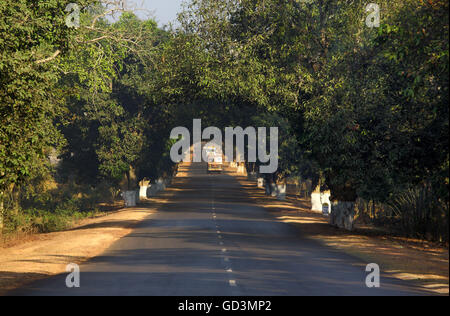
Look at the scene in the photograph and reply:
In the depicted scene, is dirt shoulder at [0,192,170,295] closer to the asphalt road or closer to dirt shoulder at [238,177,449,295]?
the asphalt road

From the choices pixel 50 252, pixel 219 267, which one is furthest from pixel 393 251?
pixel 50 252

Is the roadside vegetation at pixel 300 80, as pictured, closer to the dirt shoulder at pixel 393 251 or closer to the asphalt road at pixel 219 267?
the dirt shoulder at pixel 393 251

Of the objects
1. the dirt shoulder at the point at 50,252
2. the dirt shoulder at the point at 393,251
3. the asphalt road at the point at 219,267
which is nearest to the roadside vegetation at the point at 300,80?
the dirt shoulder at the point at 393,251

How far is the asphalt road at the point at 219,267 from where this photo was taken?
46.4 ft

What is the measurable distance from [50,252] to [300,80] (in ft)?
43.1

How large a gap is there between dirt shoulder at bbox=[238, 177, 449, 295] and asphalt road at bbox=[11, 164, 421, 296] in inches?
28.8

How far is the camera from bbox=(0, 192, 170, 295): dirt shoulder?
1812cm

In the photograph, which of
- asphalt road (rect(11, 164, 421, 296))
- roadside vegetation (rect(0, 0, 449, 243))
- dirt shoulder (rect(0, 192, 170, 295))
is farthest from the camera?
dirt shoulder (rect(0, 192, 170, 295))

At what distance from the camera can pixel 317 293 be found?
13.5 meters

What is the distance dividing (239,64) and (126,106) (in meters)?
29.0

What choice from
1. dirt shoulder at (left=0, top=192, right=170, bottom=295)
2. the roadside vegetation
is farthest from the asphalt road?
the roadside vegetation

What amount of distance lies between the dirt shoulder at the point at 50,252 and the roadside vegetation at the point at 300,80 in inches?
86.0

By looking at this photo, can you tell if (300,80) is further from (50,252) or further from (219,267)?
(219,267)

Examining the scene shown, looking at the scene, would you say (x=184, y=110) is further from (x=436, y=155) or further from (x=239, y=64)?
(x=436, y=155)
